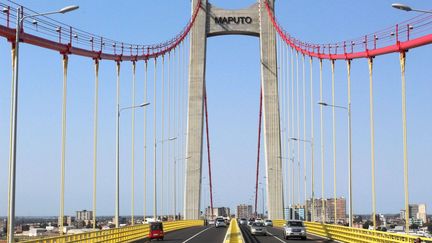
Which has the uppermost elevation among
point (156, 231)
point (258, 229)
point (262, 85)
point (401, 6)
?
point (262, 85)

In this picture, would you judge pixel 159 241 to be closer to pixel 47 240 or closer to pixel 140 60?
pixel 140 60

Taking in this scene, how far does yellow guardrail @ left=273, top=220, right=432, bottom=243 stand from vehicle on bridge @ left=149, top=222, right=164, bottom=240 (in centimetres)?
1297

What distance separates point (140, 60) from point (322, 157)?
1889cm

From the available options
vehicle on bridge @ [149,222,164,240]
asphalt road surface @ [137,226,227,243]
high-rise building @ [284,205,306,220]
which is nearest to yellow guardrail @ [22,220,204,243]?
vehicle on bridge @ [149,222,164,240]

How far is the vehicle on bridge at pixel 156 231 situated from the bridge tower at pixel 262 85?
46.9 metres

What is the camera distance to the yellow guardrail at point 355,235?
3824 centimetres

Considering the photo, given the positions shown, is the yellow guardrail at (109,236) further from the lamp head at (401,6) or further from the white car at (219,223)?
the white car at (219,223)

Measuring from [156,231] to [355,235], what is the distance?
712 inches

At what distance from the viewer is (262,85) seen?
11112cm

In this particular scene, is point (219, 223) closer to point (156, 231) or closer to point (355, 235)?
point (156, 231)

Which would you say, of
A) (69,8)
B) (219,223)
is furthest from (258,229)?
(69,8)

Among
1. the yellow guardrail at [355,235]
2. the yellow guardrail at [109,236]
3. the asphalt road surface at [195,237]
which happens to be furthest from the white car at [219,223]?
the yellow guardrail at [109,236]

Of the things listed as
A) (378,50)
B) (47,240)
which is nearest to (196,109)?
(378,50)

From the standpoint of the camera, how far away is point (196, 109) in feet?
363
